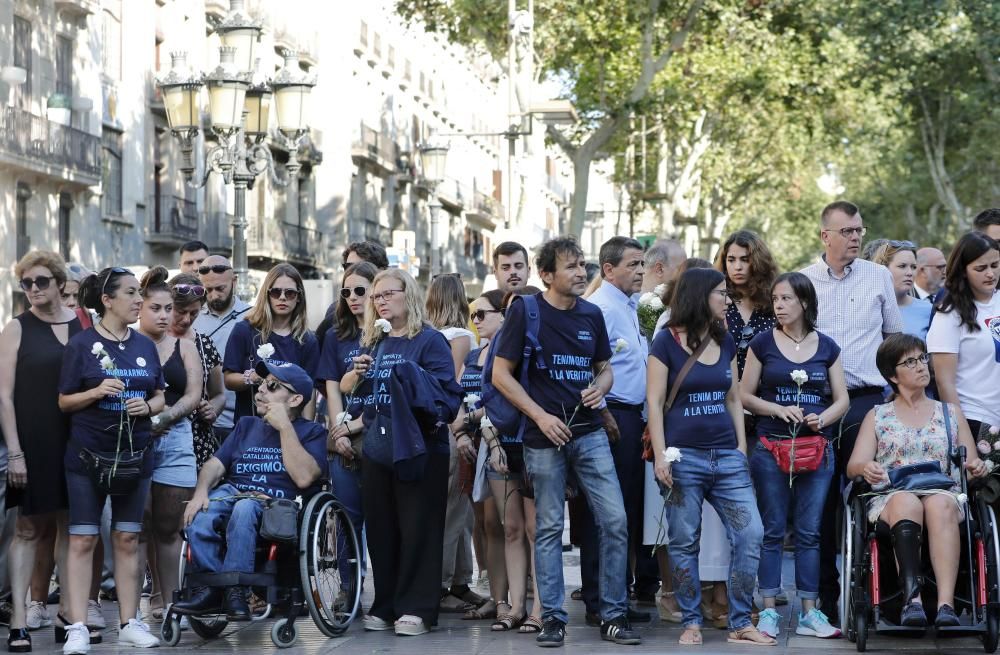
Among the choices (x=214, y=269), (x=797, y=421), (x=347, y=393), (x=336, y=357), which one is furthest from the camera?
(x=214, y=269)

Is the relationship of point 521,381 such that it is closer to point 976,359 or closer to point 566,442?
point 566,442

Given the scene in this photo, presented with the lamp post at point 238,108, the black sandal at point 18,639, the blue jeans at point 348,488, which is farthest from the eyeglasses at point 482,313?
the lamp post at point 238,108

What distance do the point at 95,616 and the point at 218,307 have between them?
7.48ft

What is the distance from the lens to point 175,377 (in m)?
9.39

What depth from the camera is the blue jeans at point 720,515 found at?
28.2 ft

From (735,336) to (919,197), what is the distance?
50.4 metres

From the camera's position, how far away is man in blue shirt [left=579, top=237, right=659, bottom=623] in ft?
30.7

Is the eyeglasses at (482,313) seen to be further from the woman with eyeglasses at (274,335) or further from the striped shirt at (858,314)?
the striped shirt at (858,314)

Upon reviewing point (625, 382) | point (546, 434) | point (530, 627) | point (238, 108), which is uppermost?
→ point (238, 108)

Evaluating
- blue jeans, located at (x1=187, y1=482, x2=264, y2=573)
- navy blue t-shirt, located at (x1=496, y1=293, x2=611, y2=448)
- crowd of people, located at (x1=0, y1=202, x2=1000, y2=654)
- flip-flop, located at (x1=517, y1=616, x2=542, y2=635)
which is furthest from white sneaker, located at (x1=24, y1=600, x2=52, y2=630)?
navy blue t-shirt, located at (x1=496, y1=293, x2=611, y2=448)

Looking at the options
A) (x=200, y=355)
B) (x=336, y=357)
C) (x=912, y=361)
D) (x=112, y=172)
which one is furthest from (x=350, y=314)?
(x=112, y=172)

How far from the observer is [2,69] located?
29.5 metres

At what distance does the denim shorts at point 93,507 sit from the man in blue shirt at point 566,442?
200 cm

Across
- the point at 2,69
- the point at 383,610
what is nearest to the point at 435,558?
the point at 383,610
